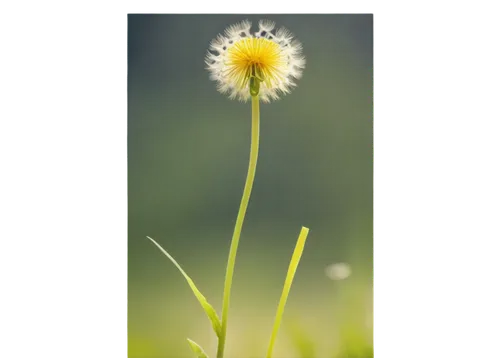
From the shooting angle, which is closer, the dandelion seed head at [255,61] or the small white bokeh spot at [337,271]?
the dandelion seed head at [255,61]

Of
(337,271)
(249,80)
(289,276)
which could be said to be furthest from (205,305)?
(249,80)

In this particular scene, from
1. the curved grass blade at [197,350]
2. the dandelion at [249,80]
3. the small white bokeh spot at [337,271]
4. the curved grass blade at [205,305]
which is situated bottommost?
the curved grass blade at [197,350]

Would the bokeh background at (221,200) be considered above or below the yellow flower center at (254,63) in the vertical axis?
below

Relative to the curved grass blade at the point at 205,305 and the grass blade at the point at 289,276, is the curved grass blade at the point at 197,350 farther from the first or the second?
the grass blade at the point at 289,276

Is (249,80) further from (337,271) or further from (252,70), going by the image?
(337,271)

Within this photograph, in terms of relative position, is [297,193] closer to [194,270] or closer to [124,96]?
[194,270]

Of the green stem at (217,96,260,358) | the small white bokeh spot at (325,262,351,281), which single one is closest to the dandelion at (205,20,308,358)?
the green stem at (217,96,260,358)

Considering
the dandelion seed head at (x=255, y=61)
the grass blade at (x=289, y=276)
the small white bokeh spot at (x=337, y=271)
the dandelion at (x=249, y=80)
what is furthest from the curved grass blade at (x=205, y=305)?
the dandelion seed head at (x=255, y=61)

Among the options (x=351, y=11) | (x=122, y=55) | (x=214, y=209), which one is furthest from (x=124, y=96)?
(x=351, y=11)
